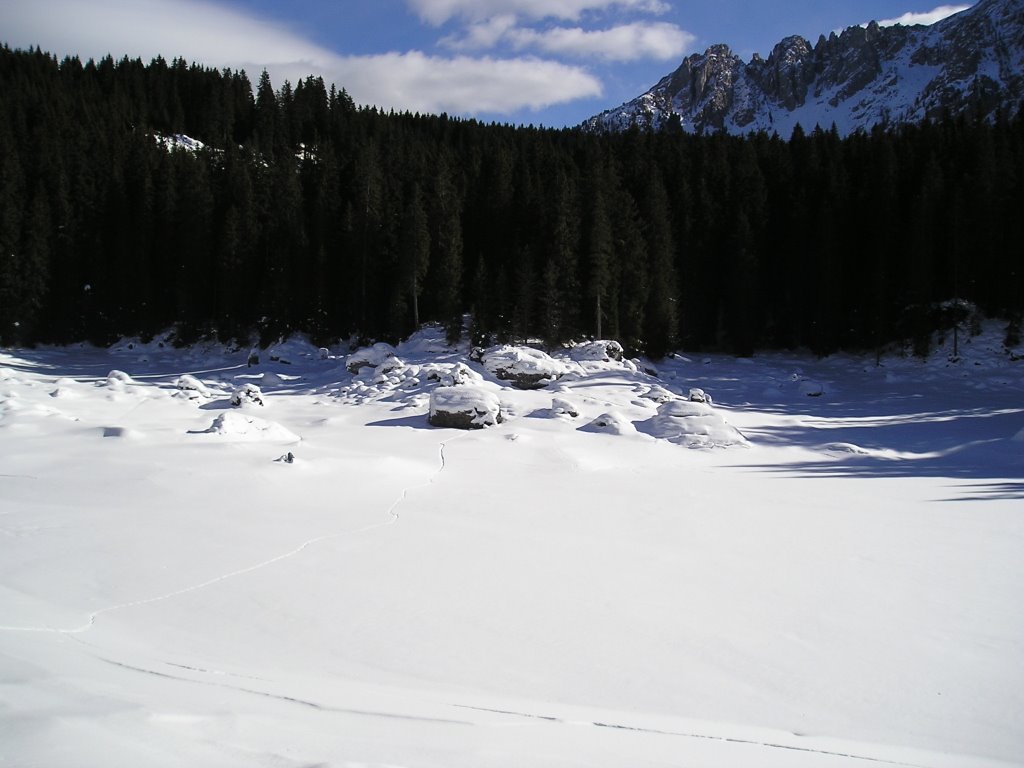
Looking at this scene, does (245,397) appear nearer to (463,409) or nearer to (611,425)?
(463,409)

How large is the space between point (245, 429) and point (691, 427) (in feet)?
39.9

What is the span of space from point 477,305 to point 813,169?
32.2 m

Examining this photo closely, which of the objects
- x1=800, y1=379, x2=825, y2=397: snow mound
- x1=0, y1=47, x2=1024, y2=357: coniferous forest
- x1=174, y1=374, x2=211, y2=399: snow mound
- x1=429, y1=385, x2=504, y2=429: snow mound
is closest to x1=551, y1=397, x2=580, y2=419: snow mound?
x1=429, y1=385, x2=504, y2=429: snow mound

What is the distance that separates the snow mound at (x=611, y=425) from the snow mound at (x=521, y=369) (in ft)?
30.0

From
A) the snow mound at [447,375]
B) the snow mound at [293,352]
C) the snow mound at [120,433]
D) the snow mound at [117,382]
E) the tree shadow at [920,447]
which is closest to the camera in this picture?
the snow mound at [120,433]

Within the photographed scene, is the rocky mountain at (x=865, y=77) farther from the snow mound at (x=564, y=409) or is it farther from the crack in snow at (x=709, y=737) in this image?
the crack in snow at (x=709, y=737)

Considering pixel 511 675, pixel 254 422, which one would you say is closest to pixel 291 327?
pixel 254 422

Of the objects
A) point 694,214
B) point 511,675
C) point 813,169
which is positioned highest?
point 813,169

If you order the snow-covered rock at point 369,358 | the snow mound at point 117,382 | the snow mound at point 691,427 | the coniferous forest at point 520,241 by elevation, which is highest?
the coniferous forest at point 520,241

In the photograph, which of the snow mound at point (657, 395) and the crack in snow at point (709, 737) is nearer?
the crack in snow at point (709, 737)

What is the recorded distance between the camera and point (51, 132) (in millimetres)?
55219

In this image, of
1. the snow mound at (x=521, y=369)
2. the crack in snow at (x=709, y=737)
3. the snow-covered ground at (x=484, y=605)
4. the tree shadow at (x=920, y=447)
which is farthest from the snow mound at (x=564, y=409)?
the crack in snow at (x=709, y=737)

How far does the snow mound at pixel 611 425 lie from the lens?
714 inches

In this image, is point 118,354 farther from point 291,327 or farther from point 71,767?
point 71,767
